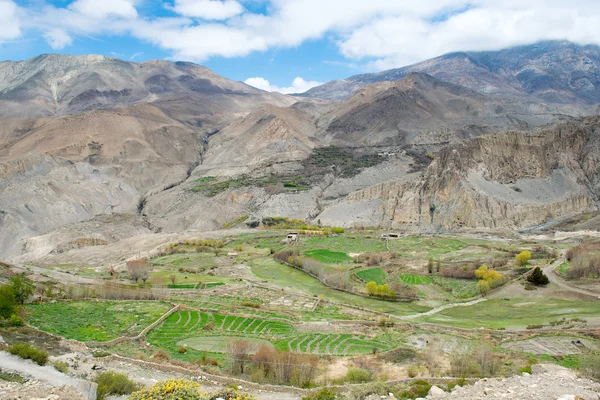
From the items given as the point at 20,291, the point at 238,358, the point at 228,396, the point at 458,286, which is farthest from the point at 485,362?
the point at 20,291

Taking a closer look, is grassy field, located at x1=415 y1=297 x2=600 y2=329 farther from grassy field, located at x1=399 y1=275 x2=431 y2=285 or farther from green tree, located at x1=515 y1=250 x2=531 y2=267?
Answer: green tree, located at x1=515 y1=250 x2=531 y2=267

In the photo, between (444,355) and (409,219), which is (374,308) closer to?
(444,355)

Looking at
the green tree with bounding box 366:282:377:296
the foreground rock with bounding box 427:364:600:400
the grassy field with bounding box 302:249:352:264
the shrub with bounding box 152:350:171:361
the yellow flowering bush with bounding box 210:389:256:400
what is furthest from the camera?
the grassy field with bounding box 302:249:352:264

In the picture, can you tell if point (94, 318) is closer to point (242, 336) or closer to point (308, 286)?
point (242, 336)

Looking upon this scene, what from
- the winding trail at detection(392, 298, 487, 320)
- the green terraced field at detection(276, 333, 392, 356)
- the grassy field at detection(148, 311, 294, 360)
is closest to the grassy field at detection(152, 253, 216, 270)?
the grassy field at detection(148, 311, 294, 360)

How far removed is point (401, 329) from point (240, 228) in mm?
57589

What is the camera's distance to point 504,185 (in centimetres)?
8444

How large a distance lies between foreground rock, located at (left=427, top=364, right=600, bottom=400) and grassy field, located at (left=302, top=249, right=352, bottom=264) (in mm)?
40581

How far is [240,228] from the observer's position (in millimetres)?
85875

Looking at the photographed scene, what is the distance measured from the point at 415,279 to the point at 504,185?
1786 inches

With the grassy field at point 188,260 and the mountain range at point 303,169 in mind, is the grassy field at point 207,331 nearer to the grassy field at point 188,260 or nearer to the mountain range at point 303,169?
the grassy field at point 188,260

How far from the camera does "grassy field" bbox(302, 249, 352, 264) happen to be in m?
57.6

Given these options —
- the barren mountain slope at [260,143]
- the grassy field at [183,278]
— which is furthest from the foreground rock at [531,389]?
the barren mountain slope at [260,143]

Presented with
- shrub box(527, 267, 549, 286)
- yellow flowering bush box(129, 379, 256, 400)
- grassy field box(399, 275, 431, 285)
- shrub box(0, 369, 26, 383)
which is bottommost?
grassy field box(399, 275, 431, 285)
